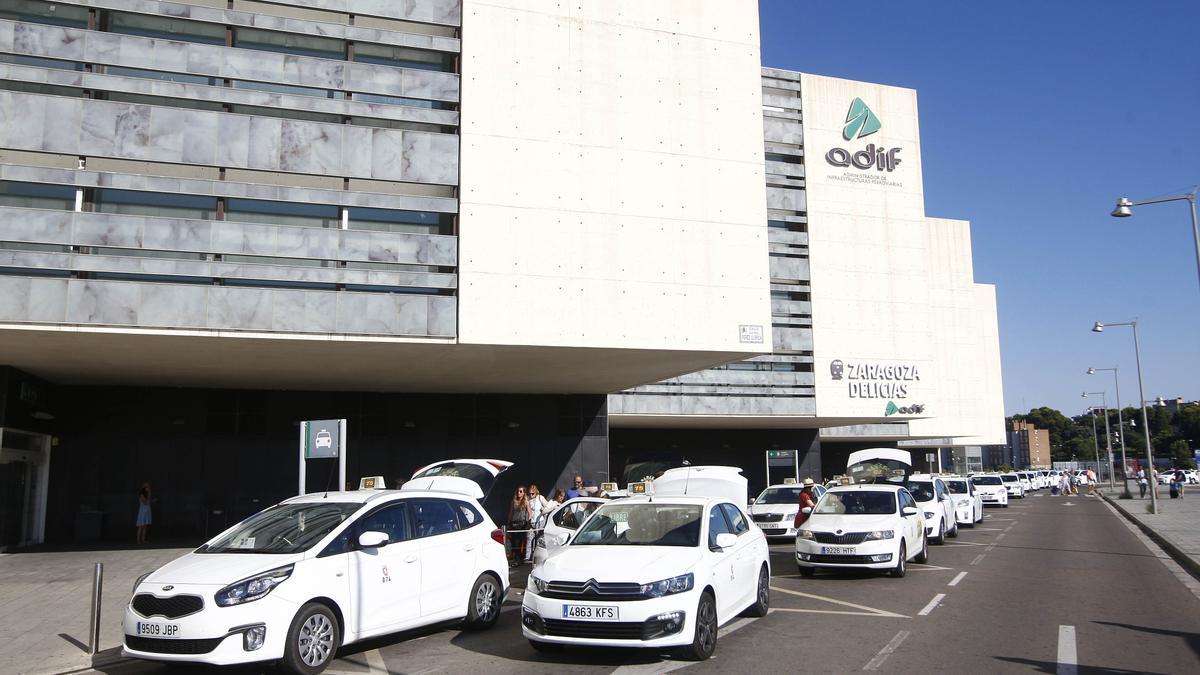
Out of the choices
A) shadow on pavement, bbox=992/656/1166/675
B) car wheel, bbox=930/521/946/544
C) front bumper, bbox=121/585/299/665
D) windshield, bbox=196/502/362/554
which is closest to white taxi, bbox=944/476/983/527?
car wheel, bbox=930/521/946/544

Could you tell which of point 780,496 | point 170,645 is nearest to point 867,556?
point 780,496

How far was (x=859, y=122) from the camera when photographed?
4259 centimetres

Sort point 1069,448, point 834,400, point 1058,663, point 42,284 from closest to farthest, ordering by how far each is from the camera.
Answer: point 1058,663 < point 42,284 < point 834,400 < point 1069,448

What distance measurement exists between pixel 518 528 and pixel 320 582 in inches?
391

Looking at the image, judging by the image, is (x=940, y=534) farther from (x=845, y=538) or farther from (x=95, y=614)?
(x=95, y=614)

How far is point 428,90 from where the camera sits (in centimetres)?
1922

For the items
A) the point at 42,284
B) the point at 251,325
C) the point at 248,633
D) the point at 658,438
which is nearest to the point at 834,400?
the point at 658,438

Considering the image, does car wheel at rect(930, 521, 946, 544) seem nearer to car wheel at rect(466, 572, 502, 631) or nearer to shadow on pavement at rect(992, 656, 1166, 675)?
shadow on pavement at rect(992, 656, 1166, 675)

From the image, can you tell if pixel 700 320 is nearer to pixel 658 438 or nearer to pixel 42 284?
pixel 42 284

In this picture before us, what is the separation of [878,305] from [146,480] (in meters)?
32.3

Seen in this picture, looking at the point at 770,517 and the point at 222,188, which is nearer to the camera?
the point at 222,188

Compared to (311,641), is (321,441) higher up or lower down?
higher up

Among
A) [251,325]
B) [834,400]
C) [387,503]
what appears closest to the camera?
[387,503]

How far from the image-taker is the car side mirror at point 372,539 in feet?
27.8
